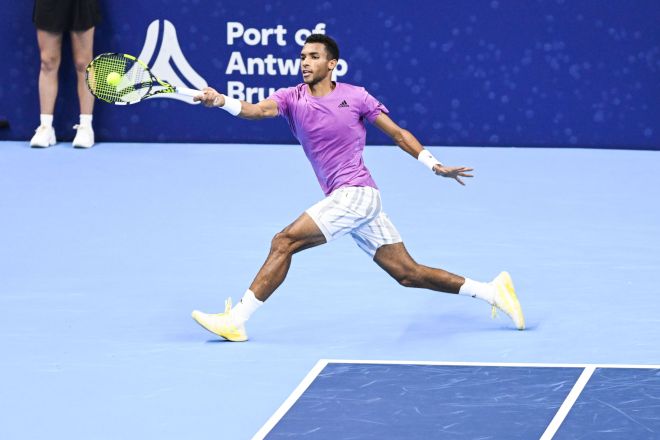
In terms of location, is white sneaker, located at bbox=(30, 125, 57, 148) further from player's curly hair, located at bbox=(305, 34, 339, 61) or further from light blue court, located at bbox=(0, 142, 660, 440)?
player's curly hair, located at bbox=(305, 34, 339, 61)

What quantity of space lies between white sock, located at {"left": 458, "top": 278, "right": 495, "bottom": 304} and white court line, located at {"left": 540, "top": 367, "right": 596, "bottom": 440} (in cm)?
96

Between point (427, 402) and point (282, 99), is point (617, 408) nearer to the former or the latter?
point (427, 402)

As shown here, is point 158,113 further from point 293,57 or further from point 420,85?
point 420,85

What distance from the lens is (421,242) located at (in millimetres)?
10016

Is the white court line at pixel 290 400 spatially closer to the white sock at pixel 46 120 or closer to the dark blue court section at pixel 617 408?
the dark blue court section at pixel 617 408

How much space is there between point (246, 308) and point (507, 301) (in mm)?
1463

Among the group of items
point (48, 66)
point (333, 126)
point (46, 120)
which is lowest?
point (46, 120)

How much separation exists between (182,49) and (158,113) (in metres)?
0.73

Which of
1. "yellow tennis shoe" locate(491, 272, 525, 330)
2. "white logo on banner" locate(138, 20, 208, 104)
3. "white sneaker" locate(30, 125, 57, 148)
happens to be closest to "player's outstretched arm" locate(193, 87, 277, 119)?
"yellow tennis shoe" locate(491, 272, 525, 330)

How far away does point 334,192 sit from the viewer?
7.62 meters

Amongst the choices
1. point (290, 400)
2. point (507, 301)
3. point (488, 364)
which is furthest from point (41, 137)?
point (290, 400)

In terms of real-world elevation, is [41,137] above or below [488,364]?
below

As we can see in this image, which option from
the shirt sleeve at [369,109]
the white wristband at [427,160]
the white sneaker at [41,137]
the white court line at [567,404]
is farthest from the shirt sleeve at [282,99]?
the white sneaker at [41,137]

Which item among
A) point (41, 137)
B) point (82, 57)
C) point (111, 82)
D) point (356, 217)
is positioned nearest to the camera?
point (356, 217)
